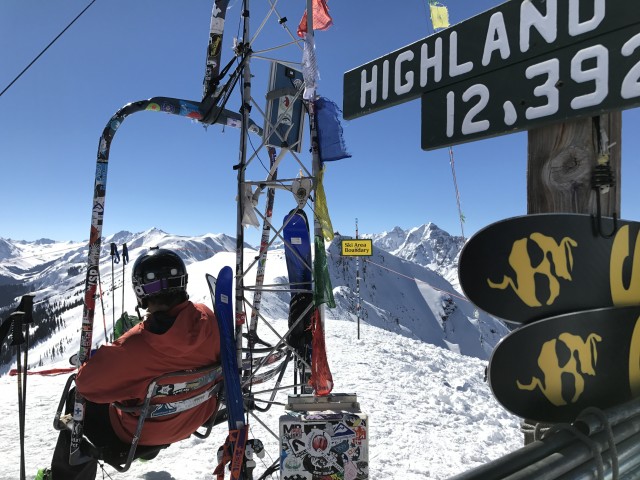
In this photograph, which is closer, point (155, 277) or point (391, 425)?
point (155, 277)

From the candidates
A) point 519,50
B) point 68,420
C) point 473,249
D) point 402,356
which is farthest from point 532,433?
point 402,356

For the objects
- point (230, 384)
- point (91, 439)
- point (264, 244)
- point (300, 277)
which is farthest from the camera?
point (264, 244)

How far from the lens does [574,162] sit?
171 cm

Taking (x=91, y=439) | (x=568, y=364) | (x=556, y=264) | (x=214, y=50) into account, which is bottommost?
(x=91, y=439)

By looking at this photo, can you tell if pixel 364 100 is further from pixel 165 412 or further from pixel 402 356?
pixel 402 356

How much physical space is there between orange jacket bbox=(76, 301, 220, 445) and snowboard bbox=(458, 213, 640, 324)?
231cm

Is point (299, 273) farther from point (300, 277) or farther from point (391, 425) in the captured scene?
point (391, 425)

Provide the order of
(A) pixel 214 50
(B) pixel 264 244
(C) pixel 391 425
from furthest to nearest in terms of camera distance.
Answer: (C) pixel 391 425, (B) pixel 264 244, (A) pixel 214 50

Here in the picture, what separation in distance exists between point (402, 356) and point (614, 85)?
10406mm

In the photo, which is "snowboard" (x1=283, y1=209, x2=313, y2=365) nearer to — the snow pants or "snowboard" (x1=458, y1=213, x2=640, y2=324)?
the snow pants

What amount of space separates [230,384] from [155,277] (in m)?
1.10

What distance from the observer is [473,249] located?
1689mm

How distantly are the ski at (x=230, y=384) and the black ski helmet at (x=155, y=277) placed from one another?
35 cm

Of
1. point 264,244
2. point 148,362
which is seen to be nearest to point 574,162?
point 148,362
